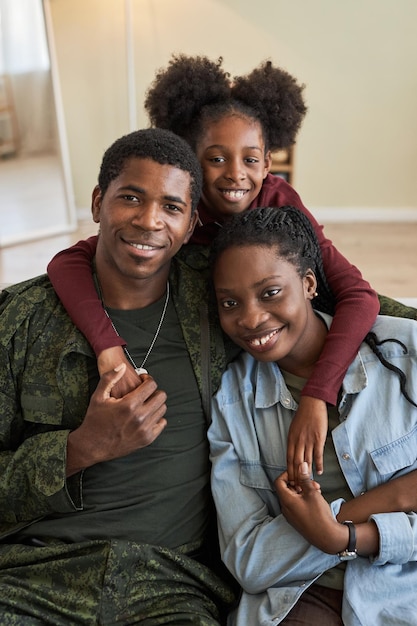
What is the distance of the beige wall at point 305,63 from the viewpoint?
15.1ft

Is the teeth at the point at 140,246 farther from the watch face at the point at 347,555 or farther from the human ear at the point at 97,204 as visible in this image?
the watch face at the point at 347,555

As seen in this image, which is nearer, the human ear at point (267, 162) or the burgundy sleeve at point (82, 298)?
the burgundy sleeve at point (82, 298)

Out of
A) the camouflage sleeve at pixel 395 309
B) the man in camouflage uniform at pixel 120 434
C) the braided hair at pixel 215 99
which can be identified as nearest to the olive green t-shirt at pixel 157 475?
the man in camouflage uniform at pixel 120 434

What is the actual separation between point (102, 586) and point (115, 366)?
1.31 feet

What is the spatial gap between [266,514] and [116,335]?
0.46m

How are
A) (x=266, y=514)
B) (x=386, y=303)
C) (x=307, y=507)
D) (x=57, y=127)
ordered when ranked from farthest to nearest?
(x=57, y=127)
(x=386, y=303)
(x=266, y=514)
(x=307, y=507)

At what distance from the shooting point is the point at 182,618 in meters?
1.12

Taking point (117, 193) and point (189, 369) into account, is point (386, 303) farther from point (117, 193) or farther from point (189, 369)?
point (117, 193)

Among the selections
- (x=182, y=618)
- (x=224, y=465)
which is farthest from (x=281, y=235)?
(x=182, y=618)

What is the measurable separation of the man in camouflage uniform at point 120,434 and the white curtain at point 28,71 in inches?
134

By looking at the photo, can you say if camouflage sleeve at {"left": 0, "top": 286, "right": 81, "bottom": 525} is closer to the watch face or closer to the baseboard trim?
the watch face

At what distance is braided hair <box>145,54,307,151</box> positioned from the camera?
163 cm

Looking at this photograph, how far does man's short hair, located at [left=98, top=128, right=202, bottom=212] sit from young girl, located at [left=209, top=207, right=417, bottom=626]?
150 millimetres

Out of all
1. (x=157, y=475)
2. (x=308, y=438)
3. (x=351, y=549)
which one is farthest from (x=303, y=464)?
(x=157, y=475)
